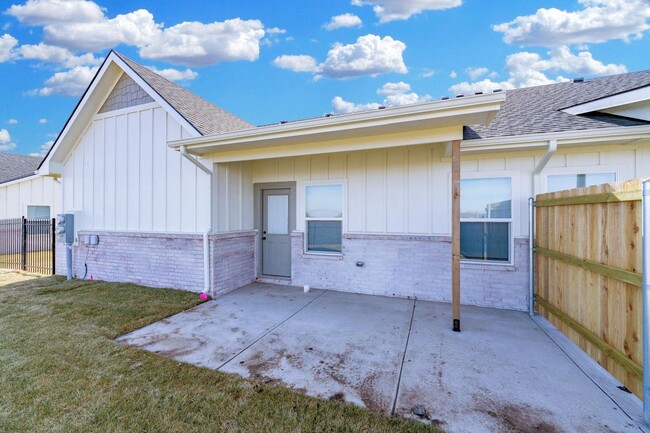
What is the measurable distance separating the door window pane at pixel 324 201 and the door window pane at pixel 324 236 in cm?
19

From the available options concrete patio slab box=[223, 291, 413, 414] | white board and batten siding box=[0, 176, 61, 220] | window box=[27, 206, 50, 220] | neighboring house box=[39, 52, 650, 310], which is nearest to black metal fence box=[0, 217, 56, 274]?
neighboring house box=[39, 52, 650, 310]

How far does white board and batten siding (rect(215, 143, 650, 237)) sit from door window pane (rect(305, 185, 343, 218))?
16 cm

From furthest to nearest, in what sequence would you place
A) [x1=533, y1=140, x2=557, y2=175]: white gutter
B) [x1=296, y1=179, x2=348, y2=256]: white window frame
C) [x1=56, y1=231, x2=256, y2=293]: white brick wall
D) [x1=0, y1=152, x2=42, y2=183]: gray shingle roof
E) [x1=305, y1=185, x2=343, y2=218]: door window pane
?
1. [x1=0, y1=152, x2=42, y2=183]: gray shingle roof
2. [x1=305, y1=185, x2=343, y2=218]: door window pane
3. [x1=296, y1=179, x2=348, y2=256]: white window frame
4. [x1=56, y1=231, x2=256, y2=293]: white brick wall
5. [x1=533, y1=140, x2=557, y2=175]: white gutter

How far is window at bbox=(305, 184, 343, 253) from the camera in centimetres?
646

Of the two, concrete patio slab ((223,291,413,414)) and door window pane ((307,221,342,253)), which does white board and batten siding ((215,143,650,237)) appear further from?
concrete patio slab ((223,291,413,414))

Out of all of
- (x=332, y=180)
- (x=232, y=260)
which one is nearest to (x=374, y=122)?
(x=332, y=180)

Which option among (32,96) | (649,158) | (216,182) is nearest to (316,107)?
(216,182)

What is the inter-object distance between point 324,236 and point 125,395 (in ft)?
14.7

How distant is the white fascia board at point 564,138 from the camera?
4.18 m

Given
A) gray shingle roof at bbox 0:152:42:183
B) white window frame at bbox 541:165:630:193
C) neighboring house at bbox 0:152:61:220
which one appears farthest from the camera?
gray shingle roof at bbox 0:152:42:183

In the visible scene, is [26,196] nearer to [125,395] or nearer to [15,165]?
[15,165]

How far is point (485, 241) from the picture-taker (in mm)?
5383

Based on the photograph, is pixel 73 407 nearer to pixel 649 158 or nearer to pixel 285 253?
pixel 285 253

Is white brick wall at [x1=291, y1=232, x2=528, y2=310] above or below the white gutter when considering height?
below
